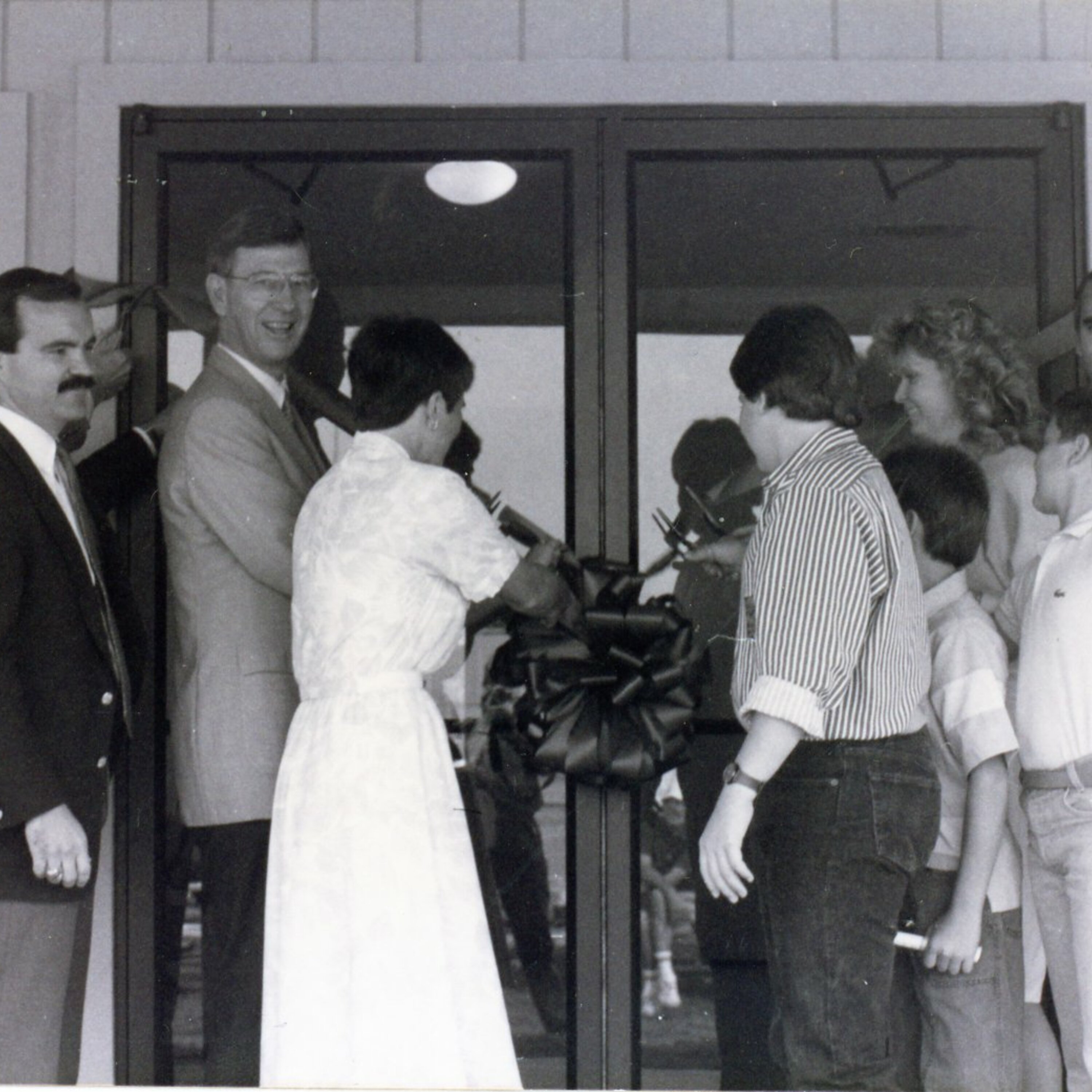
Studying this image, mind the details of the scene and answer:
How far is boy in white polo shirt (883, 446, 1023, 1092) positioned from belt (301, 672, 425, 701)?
930 mm

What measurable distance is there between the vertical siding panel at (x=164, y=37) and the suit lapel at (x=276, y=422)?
71 cm

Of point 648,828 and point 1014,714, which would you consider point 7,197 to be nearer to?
point 648,828

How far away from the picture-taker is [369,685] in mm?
2688

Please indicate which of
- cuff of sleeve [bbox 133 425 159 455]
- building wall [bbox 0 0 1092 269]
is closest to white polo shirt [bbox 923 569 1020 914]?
building wall [bbox 0 0 1092 269]

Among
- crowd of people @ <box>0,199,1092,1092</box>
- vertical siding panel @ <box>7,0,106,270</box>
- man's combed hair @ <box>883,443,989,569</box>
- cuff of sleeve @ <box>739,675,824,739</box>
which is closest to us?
cuff of sleeve @ <box>739,675,824,739</box>

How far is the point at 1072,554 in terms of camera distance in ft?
9.01

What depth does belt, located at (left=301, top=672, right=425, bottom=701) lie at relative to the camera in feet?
8.82

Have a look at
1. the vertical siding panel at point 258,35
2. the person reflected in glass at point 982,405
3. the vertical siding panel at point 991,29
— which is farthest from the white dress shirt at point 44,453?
the vertical siding panel at point 991,29

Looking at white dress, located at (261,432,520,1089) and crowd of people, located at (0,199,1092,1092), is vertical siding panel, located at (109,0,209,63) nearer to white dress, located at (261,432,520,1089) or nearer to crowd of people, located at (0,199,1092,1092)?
crowd of people, located at (0,199,1092,1092)

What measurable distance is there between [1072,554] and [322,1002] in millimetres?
1555

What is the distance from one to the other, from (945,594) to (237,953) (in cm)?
149

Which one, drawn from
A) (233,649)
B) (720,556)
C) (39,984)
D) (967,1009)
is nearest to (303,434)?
(233,649)

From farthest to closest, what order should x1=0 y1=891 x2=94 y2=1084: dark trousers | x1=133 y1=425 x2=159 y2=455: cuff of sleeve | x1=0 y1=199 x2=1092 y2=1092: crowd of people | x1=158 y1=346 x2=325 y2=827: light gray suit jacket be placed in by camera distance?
1. x1=133 y1=425 x2=159 y2=455: cuff of sleeve
2. x1=158 y1=346 x2=325 y2=827: light gray suit jacket
3. x1=0 y1=891 x2=94 y2=1084: dark trousers
4. x1=0 y1=199 x2=1092 y2=1092: crowd of people

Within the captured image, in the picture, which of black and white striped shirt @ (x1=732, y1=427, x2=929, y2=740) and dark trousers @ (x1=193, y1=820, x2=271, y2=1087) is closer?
black and white striped shirt @ (x1=732, y1=427, x2=929, y2=740)
